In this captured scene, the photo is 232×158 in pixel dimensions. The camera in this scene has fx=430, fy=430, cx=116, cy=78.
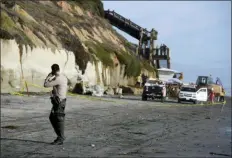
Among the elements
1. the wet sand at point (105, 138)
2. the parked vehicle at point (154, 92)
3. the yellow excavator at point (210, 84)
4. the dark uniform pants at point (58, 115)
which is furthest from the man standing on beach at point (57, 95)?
the yellow excavator at point (210, 84)

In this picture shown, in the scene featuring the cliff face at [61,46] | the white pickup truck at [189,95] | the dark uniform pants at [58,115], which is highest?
the cliff face at [61,46]

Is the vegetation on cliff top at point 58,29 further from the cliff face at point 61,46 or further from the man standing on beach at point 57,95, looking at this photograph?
the man standing on beach at point 57,95

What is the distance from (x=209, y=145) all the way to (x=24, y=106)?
1089 cm

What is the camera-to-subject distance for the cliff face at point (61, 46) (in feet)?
97.1

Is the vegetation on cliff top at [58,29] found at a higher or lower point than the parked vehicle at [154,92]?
higher

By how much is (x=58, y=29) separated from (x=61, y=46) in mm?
4855

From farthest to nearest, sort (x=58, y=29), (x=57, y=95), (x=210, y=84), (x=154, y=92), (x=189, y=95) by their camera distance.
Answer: (x=210, y=84), (x=58, y=29), (x=189, y=95), (x=154, y=92), (x=57, y=95)

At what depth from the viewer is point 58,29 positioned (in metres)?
42.2

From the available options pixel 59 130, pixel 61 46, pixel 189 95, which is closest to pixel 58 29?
pixel 61 46

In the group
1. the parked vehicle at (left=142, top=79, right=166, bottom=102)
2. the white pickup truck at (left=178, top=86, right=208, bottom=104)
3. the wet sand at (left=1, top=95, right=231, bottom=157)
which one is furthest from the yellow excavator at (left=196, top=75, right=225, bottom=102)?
the wet sand at (left=1, top=95, right=231, bottom=157)

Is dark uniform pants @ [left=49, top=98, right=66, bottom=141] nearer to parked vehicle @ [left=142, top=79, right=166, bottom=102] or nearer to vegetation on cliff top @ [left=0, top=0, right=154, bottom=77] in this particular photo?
vegetation on cliff top @ [left=0, top=0, right=154, bottom=77]

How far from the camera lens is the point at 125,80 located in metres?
53.4

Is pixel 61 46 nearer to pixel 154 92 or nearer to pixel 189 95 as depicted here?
pixel 154 92

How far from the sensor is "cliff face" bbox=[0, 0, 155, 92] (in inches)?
1166
